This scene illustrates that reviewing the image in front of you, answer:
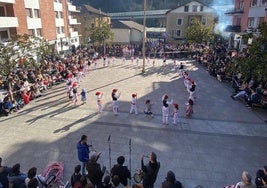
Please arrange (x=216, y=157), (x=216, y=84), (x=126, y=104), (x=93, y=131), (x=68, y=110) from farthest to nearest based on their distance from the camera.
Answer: (x=216, y=84)
(x=126, y=104)
(x=68, y=110)
(x=93, y=131)
(x=216, y=157)

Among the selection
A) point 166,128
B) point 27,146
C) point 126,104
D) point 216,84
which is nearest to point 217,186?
point 166,128

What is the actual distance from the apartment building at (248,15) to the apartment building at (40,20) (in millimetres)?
26455

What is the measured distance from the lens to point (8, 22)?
26.1 meters

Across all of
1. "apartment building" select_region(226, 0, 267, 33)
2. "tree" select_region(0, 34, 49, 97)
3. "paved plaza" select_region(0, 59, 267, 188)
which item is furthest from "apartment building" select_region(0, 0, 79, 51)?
"apartment building" select_region(226, 0, 267, 33)

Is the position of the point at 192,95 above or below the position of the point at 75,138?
above

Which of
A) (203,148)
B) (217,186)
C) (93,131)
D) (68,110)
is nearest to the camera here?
(217,186)

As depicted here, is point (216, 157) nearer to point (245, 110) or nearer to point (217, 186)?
point (217, 186)

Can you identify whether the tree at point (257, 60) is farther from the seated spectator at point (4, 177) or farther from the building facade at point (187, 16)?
the building facade at point (187, 16)

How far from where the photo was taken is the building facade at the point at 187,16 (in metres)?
53.9

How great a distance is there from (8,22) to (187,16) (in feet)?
130

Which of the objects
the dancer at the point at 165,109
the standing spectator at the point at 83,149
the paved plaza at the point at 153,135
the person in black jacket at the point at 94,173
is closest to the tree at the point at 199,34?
the paved plaza at the point at 153,135

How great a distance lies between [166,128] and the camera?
43.0 ft

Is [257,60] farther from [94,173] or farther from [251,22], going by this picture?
[251,22]

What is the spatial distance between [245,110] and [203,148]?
6.71 m
